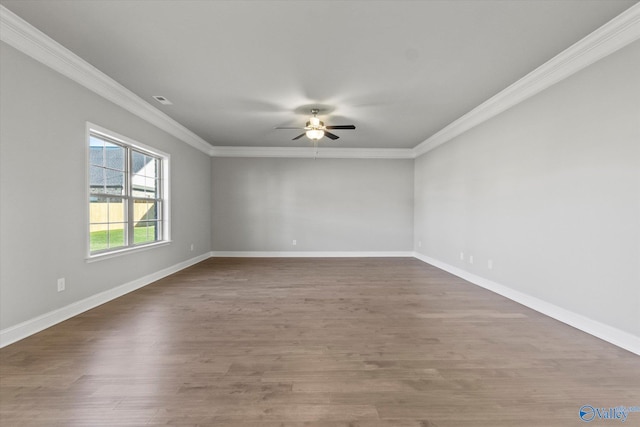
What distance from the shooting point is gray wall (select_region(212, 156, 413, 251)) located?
6.75 m

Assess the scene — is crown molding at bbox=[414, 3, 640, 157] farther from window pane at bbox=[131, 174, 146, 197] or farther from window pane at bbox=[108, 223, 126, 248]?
window pane at bbox=[108, 223, 126, 248]

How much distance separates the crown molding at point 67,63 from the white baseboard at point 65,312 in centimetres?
238

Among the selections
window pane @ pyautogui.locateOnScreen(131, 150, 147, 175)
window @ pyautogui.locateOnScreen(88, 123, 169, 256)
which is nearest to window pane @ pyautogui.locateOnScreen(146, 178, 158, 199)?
window @ pyautogui.locateOnScreen(88, 123, 169, 256)

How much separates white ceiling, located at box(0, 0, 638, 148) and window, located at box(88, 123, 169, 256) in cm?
83

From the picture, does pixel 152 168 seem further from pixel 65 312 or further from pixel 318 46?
pixel 318 46

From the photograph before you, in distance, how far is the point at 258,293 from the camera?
12.6 feet

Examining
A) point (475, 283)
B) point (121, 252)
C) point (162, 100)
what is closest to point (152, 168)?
point (162, 100)

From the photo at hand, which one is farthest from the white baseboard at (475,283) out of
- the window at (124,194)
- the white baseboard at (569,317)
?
the window at (124,194)

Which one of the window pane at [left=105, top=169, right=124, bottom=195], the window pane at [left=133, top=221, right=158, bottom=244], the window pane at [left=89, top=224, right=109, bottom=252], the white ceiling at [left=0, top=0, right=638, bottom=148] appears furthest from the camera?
the window pane at [left=133, top=221, right=158, bottom=244]

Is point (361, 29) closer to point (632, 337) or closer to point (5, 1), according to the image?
point (5, 1)

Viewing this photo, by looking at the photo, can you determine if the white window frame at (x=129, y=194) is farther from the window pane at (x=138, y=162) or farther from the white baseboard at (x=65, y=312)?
the white baseboard at (x=65, y=312)

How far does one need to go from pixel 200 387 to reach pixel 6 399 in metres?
1.09

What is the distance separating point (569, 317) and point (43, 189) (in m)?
5.27

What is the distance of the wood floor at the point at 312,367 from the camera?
1530mm
